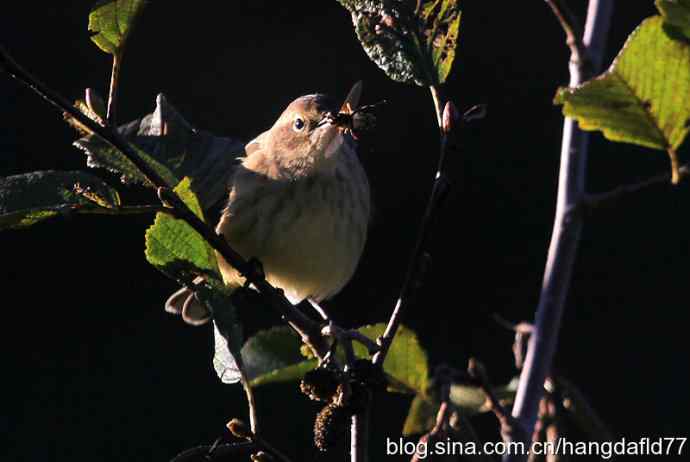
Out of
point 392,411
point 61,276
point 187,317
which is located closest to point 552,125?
point 392,411

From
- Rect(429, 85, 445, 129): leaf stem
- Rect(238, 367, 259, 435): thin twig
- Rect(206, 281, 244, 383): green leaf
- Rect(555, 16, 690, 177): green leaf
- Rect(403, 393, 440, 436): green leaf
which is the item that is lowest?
Rect(403, 393, 440, 436): green leaf

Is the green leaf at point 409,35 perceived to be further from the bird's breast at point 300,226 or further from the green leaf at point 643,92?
the bird's breast at point 300,226

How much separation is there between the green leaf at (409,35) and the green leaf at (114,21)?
0.69 feet

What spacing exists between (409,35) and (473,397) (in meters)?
0.43

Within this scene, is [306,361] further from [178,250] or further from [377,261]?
[377,261]

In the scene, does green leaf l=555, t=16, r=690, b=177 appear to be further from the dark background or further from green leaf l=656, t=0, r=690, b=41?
A: the dark background

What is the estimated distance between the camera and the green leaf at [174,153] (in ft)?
3.38

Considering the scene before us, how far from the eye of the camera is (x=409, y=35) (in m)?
1.05

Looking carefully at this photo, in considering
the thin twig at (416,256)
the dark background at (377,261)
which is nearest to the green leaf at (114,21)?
A: the thin twig at (416,256)

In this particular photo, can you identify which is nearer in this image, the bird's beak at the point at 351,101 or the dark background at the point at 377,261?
the bird's beak at the point at 351,101

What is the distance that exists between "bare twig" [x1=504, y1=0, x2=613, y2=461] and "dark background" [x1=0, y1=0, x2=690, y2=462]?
10.4ft

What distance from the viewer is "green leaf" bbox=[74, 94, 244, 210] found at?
1.03m

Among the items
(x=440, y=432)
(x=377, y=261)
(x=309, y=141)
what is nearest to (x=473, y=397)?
(x=440, y=432)

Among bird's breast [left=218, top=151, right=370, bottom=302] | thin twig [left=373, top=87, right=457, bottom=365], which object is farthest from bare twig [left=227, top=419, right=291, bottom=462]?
bird's breast [left=218, top=151, right=370, bottom=302]
